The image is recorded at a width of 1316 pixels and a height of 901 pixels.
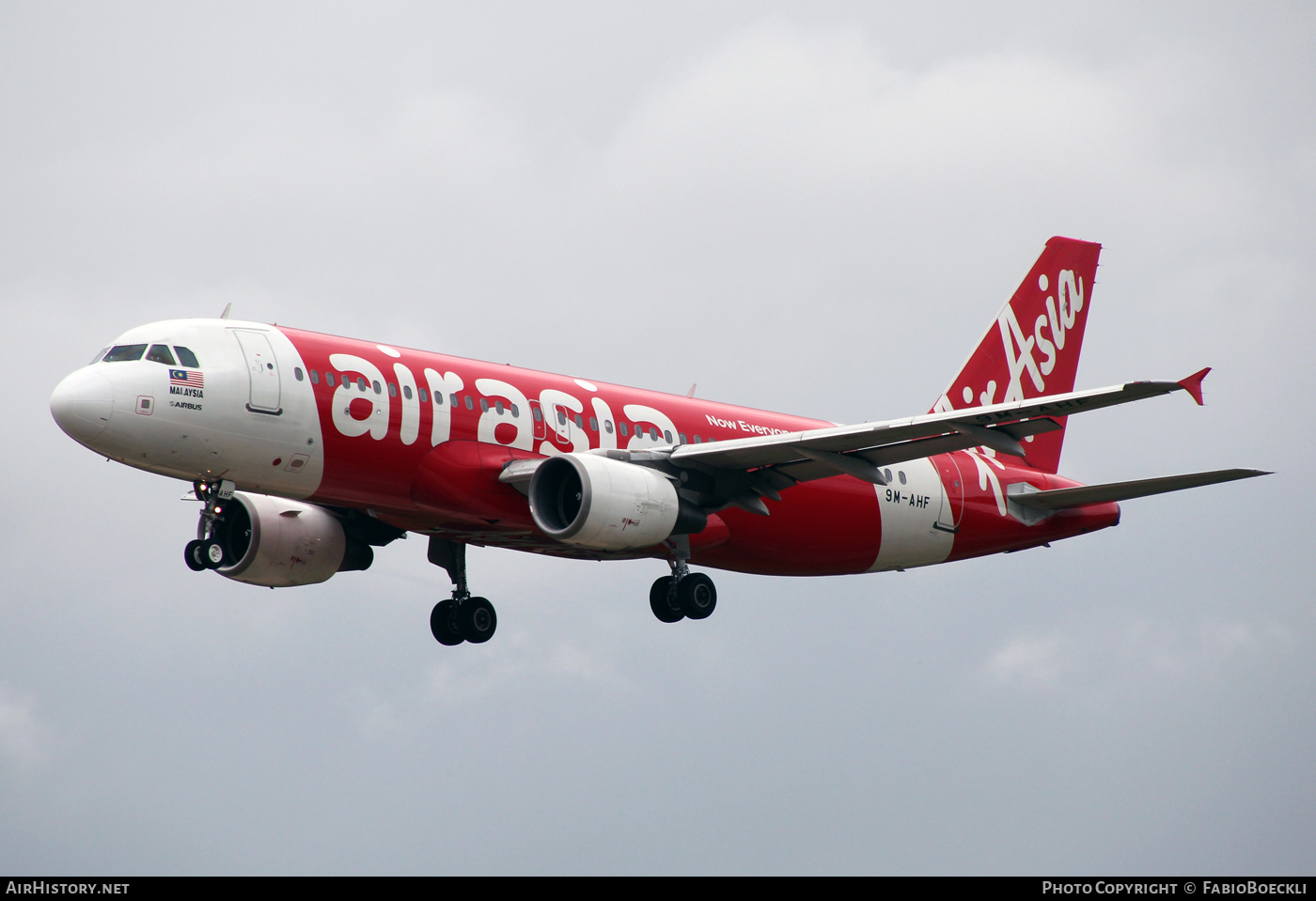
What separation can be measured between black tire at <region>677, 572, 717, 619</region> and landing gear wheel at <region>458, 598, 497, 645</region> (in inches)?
214

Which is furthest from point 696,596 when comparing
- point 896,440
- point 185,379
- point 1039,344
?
point 1039,344

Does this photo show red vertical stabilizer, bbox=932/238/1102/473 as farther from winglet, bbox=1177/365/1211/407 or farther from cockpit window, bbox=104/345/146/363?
cockpit window, bbox=104/345/146/363

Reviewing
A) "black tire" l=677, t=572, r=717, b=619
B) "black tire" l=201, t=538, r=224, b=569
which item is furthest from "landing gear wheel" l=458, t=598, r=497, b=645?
"black tire" l=201, t=538, r=224, b=569

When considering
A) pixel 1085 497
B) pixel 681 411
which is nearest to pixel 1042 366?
pixel 1085 497

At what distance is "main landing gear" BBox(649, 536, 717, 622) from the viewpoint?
35.0 metres

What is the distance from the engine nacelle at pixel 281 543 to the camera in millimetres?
35812

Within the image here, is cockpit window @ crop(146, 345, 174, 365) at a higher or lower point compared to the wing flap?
higher

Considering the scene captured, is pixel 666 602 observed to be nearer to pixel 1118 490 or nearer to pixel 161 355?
pixel 1118 490

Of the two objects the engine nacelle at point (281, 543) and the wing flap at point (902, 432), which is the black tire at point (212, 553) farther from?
the wing flap at point (902, 432)

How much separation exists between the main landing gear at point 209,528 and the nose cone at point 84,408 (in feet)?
8.43

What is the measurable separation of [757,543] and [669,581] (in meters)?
2.37

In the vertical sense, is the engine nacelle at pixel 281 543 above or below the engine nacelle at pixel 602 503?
above

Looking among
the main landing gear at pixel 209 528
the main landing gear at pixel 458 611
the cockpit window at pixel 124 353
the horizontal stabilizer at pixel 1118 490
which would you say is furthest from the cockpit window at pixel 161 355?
the horizontal stabilizer at pixel 1118 490
